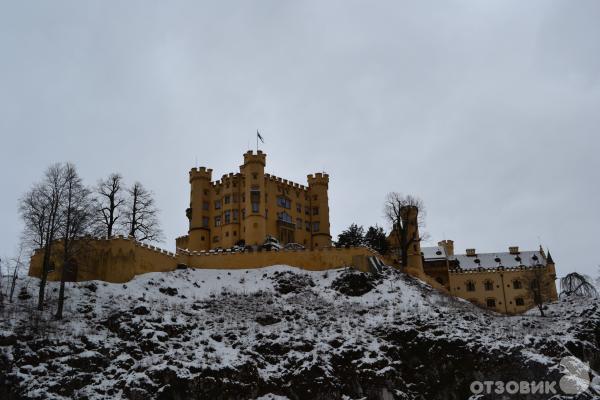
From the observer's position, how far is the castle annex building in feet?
251

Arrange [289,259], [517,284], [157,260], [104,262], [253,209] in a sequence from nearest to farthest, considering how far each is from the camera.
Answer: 1. [104,262]
2. [157,260]
3. [289,259]
4. [253,209]
5. [517,284]

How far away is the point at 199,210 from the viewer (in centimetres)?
7994

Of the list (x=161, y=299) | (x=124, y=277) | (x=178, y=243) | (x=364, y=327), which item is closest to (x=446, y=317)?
(x=364, y=327)

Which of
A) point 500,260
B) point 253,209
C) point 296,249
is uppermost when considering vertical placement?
point 253,209

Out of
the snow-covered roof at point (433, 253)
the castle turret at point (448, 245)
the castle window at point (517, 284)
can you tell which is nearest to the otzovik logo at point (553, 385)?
the castle window at point (517, 284)

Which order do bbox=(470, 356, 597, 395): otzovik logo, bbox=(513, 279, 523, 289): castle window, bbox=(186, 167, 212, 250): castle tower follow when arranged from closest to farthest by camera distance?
1. bbox=(470, 356, 597, 395): otzovik logo
2. bbox=(186, 167, 212, 250): castle tower
3. bbox=(513, 279, 523, 289): castle window

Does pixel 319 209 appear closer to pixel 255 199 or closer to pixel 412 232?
pixel 255 199

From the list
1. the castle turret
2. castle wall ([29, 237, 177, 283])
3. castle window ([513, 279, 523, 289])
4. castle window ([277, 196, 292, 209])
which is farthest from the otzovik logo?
the castle turret

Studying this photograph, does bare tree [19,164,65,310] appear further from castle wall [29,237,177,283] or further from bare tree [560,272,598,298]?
bare tree [560,272,598,298]

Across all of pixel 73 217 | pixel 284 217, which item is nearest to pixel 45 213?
pixel 73 217

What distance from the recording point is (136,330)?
48.9 meters

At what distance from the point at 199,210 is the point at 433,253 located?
34.2m

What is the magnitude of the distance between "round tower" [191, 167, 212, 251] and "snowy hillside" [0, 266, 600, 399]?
62.5ft

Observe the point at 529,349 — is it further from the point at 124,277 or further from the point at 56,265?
the point at 56,265
